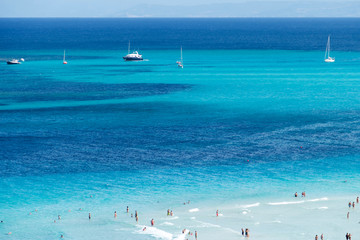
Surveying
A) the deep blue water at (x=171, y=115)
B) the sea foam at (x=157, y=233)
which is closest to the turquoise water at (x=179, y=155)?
the sea foam at (x=157, y=233)

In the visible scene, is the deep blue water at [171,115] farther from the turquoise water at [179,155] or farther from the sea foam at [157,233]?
the sea foam at [157,233]

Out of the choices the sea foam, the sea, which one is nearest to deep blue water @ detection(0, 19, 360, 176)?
the sea

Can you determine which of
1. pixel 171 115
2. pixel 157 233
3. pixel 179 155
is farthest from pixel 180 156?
pixel 171 115

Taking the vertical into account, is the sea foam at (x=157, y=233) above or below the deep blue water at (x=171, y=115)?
below

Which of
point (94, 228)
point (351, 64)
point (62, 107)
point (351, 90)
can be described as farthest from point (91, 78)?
point (94, 228)

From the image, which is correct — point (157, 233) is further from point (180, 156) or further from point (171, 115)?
point (171, 115)

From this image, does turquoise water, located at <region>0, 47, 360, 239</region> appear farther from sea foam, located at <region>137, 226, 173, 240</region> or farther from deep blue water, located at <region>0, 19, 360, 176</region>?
deep blue water, located at <region>0, 19, 360, 176</region>

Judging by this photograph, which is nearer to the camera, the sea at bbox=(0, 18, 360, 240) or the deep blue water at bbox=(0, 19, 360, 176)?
the sea at bbox=(0, 18, 360, 240)

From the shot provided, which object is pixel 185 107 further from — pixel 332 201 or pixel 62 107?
pixel 332 201
